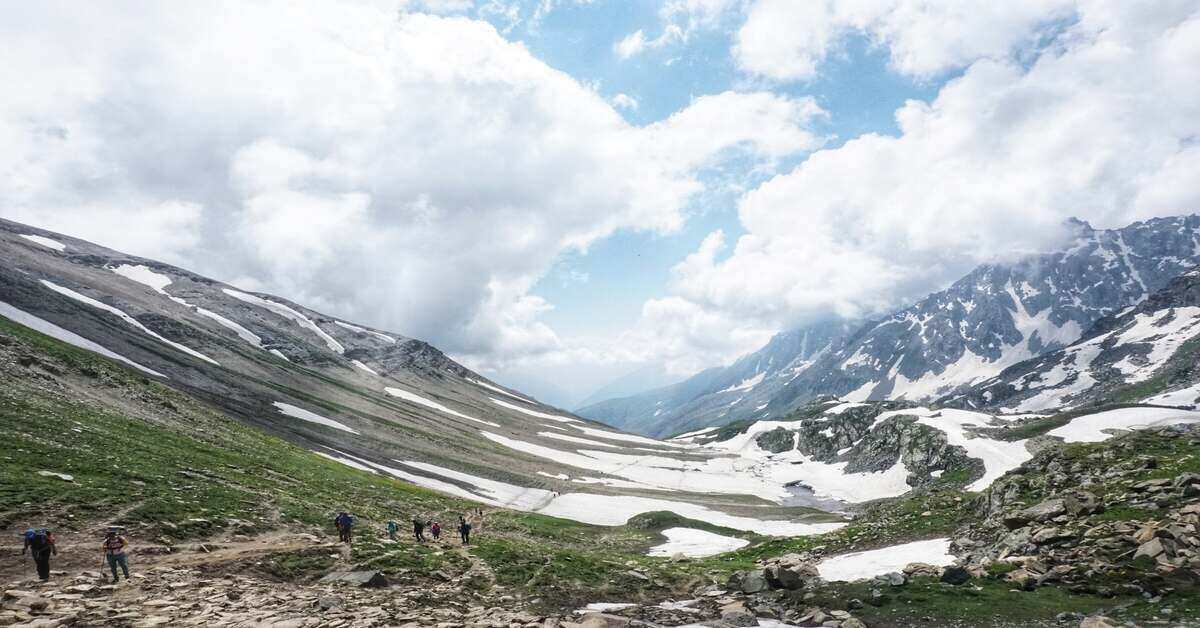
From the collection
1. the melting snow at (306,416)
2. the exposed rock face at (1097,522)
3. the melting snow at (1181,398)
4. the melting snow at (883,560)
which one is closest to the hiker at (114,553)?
the melting snow at (883,560)

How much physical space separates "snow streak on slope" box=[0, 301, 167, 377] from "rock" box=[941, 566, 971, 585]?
9673cm

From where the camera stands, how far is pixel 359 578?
74.4 ft

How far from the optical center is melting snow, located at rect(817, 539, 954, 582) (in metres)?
25.5

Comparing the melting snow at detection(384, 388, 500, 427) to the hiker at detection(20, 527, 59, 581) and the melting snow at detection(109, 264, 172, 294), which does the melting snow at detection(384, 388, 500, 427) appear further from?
the hiker at detection(20, 527, 59, 581)

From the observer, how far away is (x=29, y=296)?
89625 millimetres

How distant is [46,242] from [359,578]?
9611 inches

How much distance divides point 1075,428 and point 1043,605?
3838 inches

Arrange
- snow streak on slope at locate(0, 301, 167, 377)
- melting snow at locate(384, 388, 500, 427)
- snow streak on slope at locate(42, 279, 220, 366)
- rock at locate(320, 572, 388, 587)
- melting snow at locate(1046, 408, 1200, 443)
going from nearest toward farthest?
rock at locate(320, 572, 388, 587), snow streak on slope at locate(0, 301, 167, 377), melting snow at locate(1046, 408, 1200, 443), snow streak on slope at locate(42, 279, 220, 366), melting snow at locate(384, 388, 500, 427)

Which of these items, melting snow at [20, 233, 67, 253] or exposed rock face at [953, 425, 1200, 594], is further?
melting snow at [20, 233, 67, 253]

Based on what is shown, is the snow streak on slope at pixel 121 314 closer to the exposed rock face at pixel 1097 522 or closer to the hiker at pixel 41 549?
the hiker at pixel 41 549

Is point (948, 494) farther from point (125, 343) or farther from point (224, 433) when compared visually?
point (125, 343)

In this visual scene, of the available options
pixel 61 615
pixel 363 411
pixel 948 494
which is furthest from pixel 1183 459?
pixel 363 411

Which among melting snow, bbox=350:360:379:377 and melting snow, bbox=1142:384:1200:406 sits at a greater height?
melting snow, bbox=1142:384:1200:406

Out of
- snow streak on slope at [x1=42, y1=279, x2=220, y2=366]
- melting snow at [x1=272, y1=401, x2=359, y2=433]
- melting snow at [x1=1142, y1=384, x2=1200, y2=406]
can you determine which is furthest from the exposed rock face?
melting snow at [x1=1142, y1=384, x2=1200, y2=406]
